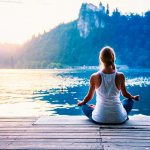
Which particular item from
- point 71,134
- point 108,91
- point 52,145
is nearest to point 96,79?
point 108,91

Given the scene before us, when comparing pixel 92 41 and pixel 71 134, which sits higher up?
pixel 92 41

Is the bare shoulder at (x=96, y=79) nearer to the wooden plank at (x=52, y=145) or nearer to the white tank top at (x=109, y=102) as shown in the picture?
the white tank top at (x=109, y=102)

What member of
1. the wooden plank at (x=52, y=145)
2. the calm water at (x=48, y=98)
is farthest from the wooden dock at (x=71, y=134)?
the calm water at (x=48, y=98)

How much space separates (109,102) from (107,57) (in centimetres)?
45

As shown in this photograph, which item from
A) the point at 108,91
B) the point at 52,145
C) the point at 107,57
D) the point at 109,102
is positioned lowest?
the point at 52,145

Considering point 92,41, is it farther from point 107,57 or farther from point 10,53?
point 107,57

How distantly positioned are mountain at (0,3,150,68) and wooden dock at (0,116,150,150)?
91861 mm

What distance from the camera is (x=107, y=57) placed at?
3260 millimetres

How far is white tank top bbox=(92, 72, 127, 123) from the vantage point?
330cm

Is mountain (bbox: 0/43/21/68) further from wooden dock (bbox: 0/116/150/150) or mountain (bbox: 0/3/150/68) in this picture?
wooden dock (bbox: 0/116/150/150)

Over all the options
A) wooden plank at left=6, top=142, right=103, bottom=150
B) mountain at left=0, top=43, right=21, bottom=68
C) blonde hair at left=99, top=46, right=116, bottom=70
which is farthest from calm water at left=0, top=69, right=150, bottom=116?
mountain at left=0, top=43, right=21, bottom=68

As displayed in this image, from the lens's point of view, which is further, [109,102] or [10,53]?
[10,53]

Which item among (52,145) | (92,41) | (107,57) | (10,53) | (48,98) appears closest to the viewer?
(52,145)

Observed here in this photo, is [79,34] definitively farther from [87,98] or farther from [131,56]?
[87,98]
